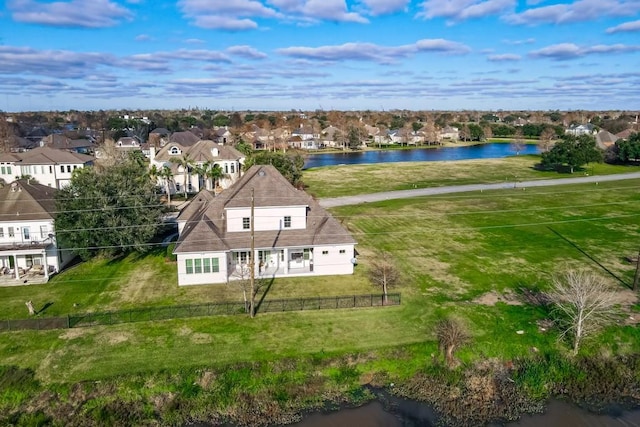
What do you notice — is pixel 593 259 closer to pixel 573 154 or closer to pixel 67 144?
pixel 573 154

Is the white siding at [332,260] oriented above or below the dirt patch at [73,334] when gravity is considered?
above

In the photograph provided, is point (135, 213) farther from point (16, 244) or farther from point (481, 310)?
point (481, 310)

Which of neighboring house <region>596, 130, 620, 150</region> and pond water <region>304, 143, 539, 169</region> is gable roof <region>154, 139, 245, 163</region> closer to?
pond water <region>304, 143, 539, 169</region>

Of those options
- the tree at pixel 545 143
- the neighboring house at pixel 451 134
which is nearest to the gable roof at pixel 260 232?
the tree at pixel 545 143

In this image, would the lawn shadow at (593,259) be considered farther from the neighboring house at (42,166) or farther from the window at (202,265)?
the neighboring house at (42,166)

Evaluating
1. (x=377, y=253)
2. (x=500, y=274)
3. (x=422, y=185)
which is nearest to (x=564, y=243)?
(x=500, y=274)

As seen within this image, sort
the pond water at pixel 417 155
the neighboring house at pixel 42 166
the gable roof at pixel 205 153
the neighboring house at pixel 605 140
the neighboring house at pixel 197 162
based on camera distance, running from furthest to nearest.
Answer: the pond water at pixel 417 155
the neighboring house at pixel 605 140
the gable roof at pixel 205 153
the neighboring house at pixel 197 162
the neighboring house at pixel 42 166

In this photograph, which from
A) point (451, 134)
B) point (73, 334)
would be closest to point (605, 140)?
point (451, 134)
